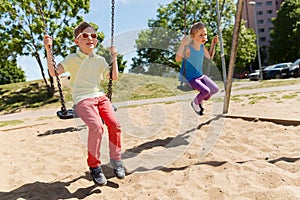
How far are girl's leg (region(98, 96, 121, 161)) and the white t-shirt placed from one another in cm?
11

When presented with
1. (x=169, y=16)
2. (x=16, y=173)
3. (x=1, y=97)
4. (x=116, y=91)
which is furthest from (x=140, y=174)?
(x=169, y=16)

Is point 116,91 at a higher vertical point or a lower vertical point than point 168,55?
lower

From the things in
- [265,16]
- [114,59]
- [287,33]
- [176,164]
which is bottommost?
[176,164]

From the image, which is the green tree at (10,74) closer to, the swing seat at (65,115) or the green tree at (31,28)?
the green tree at (31,28)

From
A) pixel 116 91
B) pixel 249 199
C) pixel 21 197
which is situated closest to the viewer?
pixel 249 199

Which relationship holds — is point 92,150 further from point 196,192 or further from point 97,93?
point 196,192

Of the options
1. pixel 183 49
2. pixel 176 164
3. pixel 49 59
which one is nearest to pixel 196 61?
pixel 183 49

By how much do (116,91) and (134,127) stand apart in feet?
31.3

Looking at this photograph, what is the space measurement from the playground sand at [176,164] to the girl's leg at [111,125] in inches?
10.2

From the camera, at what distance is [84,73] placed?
2.78 meters

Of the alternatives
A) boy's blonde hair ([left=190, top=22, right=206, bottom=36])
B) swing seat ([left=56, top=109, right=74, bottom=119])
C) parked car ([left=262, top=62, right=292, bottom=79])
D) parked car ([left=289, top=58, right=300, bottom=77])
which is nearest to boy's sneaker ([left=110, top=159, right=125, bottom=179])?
swing seat ([left=56, top=109, right=74, bottom=119])

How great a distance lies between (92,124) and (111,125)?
233mm

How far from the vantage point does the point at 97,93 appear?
9.00 feet

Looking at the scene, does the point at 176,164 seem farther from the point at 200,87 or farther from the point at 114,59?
the point at 200,87
